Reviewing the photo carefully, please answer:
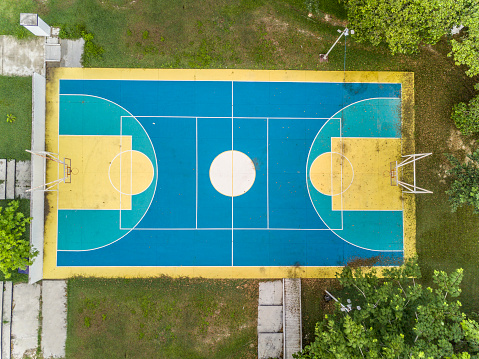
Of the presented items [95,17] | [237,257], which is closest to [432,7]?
[237,257]

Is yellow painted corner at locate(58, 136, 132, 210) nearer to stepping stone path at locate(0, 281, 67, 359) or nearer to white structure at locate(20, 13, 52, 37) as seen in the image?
stepping stone path at locate(0, 281, 67, 359)

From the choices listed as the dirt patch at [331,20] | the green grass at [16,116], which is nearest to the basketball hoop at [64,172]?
the green grass at [16,116]

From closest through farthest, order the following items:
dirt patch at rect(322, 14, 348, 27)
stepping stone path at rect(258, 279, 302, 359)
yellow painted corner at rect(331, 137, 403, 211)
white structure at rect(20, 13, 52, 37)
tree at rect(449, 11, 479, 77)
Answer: tree at rect(449, 11, 479, 77) → white structure at rect(20, 13, 52, 37) → stepping stone path at rect(258, 279, 302, 359) → yellow painted corner at rect(331, 137, 403, 211) → dirt patch at rect(322, 14, 348, 27)

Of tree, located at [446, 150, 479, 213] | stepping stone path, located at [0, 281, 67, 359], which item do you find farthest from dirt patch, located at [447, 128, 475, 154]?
stepping stone path, located at [0, 281, 67, 359]

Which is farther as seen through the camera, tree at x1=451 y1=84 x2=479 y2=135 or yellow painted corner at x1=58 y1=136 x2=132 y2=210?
yellow painted corner at x1=58 y1=136 x2=132 y2=210

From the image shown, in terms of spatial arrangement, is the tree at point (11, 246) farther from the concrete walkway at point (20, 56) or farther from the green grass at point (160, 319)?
the concrete walkway at point (20, 56)

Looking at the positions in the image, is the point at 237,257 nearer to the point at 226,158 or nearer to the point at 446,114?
the point at 226,158

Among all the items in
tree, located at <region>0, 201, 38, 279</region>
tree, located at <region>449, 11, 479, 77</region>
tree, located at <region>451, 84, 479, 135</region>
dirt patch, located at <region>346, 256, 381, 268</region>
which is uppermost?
tree, located at <region>449, 11, 479, 77</region>

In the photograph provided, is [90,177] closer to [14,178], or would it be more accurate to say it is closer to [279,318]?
[14,178]

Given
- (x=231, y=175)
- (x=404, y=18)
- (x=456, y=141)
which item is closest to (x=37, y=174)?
(x=231, y=175)
